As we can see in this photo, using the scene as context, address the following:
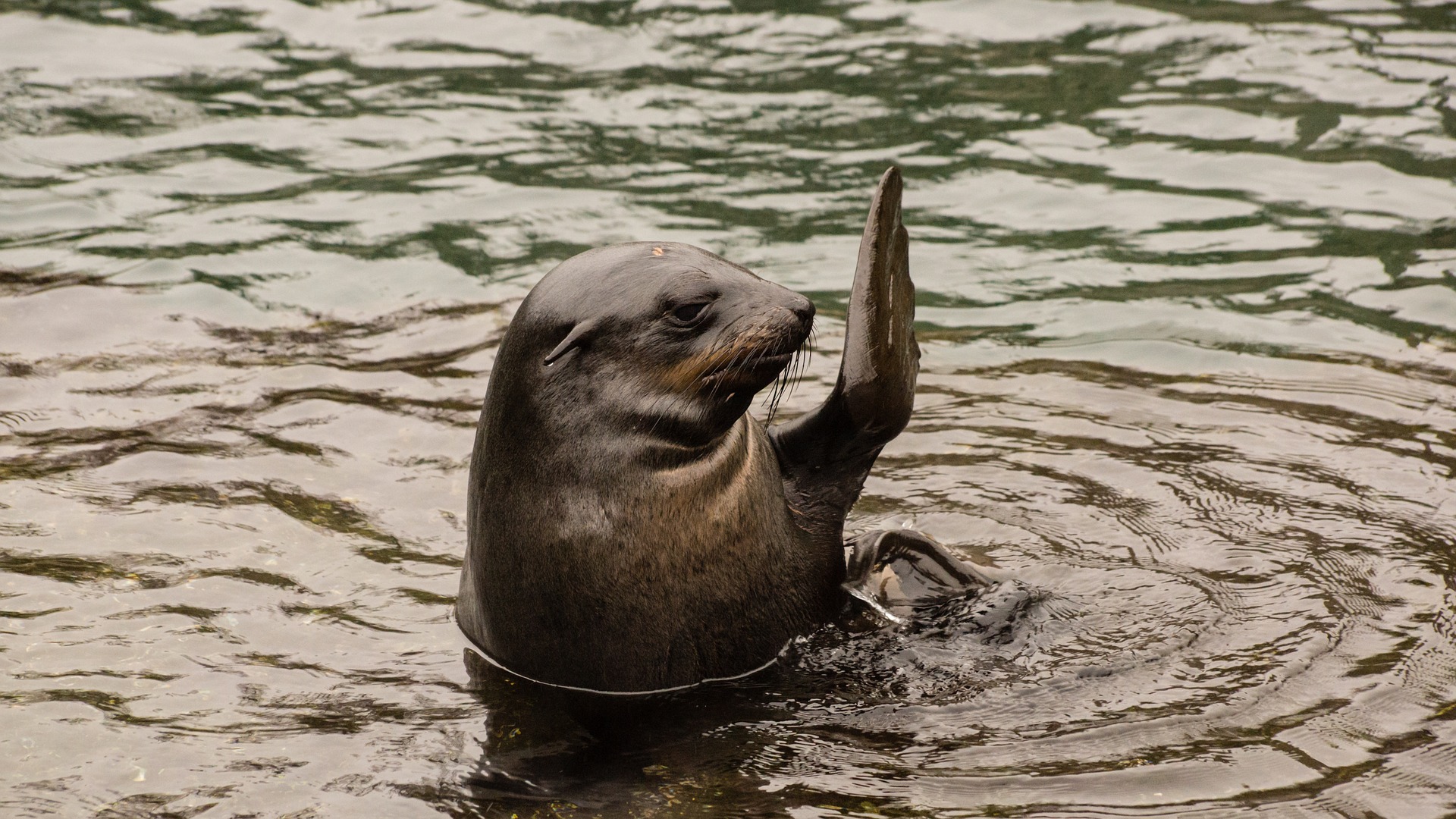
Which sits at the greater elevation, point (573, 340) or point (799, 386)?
point (573, 340)

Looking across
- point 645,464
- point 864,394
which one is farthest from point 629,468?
point 864,394

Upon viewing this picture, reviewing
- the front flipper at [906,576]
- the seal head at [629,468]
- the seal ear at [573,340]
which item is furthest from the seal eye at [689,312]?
the front flipper at [906,576]

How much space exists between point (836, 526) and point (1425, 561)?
2104 millimetres

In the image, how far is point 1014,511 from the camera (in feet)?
21.0

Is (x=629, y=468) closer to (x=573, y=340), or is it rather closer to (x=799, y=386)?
(x=573, y=340)

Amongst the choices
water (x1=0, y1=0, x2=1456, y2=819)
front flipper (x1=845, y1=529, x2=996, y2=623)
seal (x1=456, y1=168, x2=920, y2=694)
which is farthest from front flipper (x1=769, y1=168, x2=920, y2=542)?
water (x1=0, y1=0, x2=1456, y2=819)

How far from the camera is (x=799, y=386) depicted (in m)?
7.88

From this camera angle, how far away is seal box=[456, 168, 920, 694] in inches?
198

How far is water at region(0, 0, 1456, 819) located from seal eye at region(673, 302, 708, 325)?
4.05 ft

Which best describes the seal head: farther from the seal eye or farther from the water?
the water

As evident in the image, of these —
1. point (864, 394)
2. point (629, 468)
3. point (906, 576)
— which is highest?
point (864, 394)

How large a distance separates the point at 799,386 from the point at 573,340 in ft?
9.98

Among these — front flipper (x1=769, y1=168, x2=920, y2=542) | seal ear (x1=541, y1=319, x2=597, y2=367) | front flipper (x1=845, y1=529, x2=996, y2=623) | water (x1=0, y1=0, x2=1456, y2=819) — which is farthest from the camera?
front flipper (x1=845, y1=529, x2=996, y2=623)

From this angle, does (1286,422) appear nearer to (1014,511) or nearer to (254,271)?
(1014,511)
